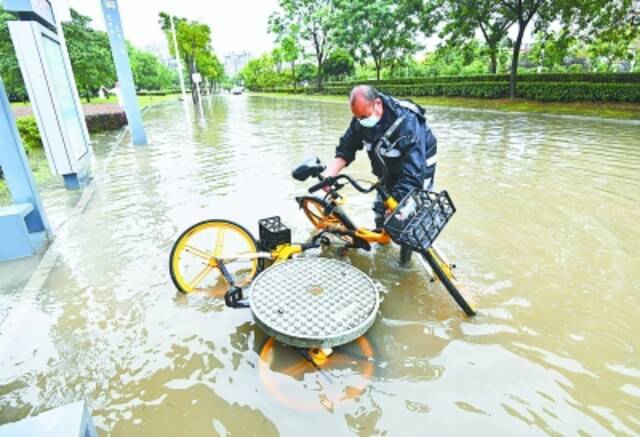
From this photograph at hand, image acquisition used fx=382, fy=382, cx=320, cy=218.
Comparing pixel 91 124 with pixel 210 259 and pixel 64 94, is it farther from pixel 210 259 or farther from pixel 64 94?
pixel 210 259

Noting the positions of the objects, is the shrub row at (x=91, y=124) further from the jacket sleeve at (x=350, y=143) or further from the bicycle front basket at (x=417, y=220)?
the bicycle front basket at (x=417, y=220)

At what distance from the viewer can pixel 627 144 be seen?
332 inches

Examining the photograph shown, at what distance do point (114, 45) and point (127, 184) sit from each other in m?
4.99

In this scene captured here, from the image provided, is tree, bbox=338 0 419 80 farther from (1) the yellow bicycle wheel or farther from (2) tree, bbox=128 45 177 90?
(2) tree, bbox=128 45 177 90

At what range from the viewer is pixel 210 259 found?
2994 mm

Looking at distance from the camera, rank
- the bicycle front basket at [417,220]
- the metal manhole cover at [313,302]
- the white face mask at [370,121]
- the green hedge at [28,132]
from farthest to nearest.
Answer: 1. the green hedge at [28,132]
2. the white face mask at [370,121]
3. the bicycle front basket at [417,220]
4. the metal manhole cover at [313,302]

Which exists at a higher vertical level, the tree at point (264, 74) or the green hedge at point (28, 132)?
the tree at point (264, 74)

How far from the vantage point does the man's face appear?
112 inches

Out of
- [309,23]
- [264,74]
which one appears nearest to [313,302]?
[309,23]

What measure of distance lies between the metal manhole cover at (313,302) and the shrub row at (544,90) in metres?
16.9

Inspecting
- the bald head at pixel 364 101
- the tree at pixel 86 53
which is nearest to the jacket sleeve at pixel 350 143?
the bald head at pixel 364 101

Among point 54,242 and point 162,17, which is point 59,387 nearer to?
point 54,242

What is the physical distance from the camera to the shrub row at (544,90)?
47.4ft

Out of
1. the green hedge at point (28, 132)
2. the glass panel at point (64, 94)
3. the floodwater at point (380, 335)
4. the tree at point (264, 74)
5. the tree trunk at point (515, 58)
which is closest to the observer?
the floodwater at point (380, 335)
